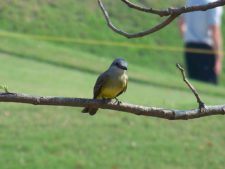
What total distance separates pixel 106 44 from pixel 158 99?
6.94m

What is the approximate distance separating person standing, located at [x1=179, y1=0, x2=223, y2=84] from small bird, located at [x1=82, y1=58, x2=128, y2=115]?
9892 mm

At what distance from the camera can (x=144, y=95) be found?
11.3m

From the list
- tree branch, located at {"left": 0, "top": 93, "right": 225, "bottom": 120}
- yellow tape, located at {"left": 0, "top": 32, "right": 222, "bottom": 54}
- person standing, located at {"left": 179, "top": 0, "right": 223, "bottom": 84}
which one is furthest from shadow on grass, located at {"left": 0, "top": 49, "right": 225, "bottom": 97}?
tree branch, located at {"left": 0, "top": 93, "right": 225, "bottom": 120}

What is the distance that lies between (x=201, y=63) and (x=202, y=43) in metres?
0.42

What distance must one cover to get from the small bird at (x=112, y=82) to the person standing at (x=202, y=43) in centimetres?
989


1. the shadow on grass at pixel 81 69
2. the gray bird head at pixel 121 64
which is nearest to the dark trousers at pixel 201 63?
the shadow on grass at pixel 81 69

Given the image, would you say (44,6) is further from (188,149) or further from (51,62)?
(188,149)

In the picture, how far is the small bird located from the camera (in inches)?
196

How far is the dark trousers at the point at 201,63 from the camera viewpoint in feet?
51.5

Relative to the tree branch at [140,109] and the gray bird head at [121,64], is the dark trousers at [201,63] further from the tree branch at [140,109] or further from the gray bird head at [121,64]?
the tree branch at [140,109]

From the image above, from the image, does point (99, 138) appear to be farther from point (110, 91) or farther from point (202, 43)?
point (202, 43)

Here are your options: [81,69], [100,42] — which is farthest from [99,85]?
[100,42]

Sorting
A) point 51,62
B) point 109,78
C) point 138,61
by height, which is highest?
point 109,78

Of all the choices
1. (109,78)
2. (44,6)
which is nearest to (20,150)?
(109,78)
